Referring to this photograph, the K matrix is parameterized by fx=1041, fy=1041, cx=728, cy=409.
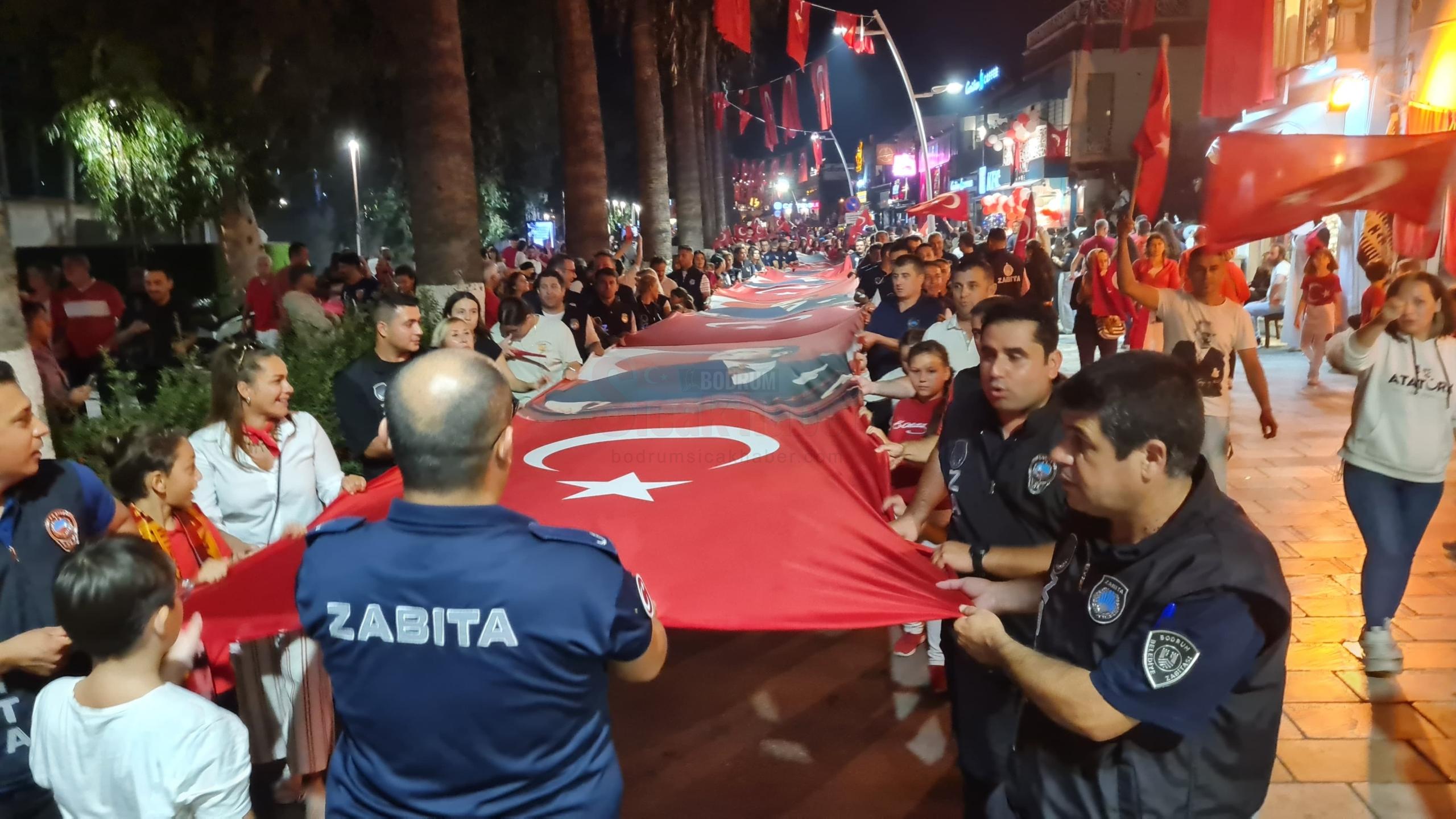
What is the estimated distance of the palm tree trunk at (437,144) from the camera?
Answer: 32.2ft

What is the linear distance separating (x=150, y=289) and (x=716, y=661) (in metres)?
7.05

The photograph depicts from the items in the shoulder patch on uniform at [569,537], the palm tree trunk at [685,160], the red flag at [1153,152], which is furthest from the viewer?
the palm tree trunk at [685,160]

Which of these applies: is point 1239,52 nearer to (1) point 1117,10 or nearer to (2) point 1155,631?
(2) point 1155,631

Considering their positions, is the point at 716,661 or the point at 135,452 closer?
the point at 135,452

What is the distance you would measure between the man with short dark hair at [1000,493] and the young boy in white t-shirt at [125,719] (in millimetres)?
2183

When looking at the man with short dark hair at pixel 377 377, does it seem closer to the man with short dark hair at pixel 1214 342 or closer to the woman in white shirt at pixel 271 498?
the woman in white shirt at pixel 271 498

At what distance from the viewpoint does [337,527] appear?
2264 mm

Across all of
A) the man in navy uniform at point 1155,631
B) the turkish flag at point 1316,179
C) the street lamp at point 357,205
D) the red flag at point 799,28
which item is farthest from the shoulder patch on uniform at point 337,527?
the street lamp at point 357,205

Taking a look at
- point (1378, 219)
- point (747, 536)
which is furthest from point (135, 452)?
point (1378, 219)

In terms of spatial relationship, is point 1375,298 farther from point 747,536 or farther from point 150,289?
point 150,289

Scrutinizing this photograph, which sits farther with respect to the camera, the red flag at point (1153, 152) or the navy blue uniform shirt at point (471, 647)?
the red flag at point (1153, 152)

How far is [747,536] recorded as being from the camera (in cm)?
374

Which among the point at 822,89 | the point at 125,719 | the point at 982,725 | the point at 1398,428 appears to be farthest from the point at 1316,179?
the point at 822,89

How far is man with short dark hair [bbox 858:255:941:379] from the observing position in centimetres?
754
